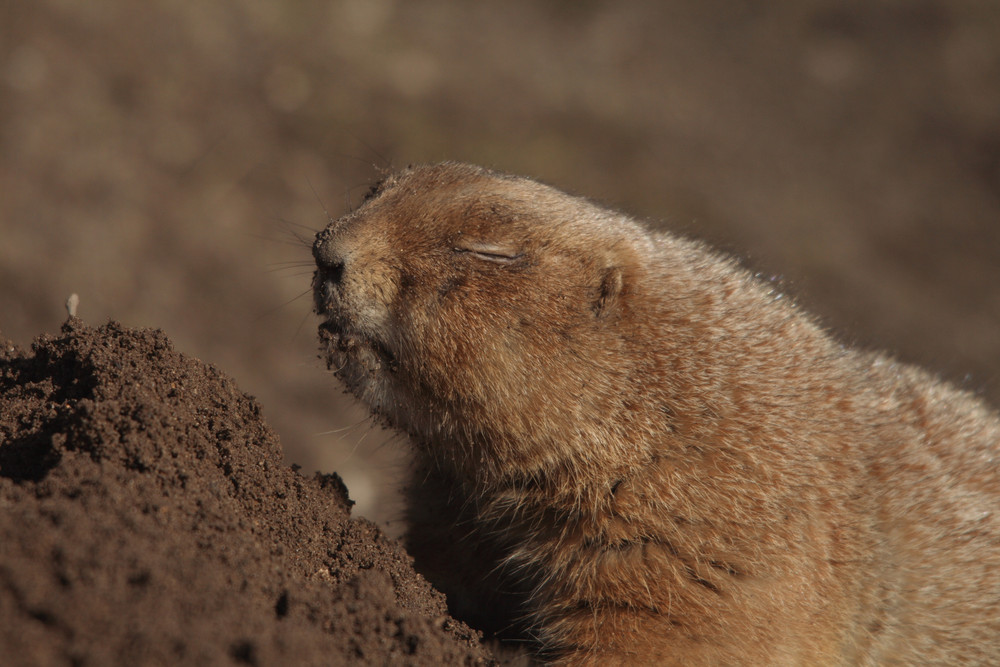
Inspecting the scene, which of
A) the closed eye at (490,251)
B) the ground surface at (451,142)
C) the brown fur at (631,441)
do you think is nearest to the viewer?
the brown fur at (631,441)

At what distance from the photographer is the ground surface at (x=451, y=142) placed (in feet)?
A: 24.0

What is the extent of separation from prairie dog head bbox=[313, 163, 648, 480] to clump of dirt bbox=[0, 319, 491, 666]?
16.4 inches

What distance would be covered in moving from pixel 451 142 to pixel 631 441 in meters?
6.69

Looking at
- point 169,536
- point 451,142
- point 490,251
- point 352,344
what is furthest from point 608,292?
point 451,142

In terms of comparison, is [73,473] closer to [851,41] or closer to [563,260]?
[563,260]

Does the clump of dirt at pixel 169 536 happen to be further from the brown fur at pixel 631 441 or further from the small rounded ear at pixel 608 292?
the small rounded ear at pixel 608 292

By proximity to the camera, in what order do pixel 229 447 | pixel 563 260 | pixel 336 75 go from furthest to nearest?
pixel 336 75, pixel 563 260, pixel 229 447

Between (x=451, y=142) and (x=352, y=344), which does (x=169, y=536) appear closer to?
(x=352, y=344)

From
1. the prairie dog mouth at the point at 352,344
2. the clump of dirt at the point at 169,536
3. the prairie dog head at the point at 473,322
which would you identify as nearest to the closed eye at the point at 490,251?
the prairie dog head at the point at 473,322

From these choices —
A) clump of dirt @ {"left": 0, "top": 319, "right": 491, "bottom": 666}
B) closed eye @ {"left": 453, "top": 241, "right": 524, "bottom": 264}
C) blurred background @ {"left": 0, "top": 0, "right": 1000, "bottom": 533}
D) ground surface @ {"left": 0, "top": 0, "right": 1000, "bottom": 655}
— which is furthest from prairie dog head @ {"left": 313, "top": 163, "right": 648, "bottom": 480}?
ground surface @ {"left": 0, "top": 0, "right": 1000, "bottom": 655}

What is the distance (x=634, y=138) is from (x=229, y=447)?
8.18 m

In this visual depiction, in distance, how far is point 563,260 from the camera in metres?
3.04

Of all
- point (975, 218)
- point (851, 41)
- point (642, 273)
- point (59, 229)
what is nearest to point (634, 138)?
point (851, 41)

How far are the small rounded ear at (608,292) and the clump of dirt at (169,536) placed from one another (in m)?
1.08
